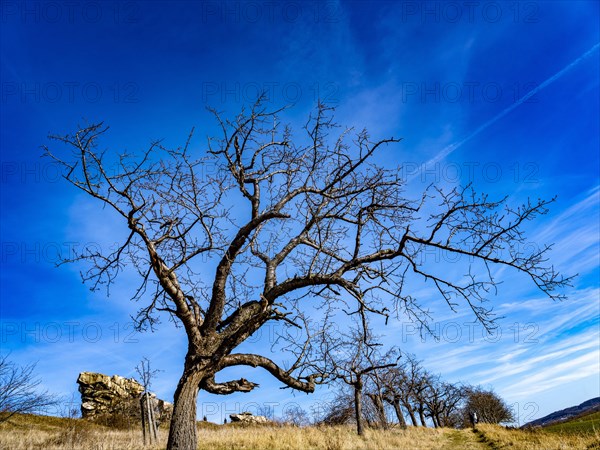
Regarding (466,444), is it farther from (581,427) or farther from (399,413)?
(399,413)

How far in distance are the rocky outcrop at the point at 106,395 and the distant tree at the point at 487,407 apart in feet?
176

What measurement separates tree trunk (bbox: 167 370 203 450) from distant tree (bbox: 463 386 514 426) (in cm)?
6924

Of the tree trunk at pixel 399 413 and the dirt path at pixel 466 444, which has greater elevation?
the tree trunk at pixel 399 413

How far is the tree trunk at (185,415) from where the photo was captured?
651cm

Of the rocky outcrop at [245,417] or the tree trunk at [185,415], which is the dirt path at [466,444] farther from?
the rocky outcrop at [245,417]

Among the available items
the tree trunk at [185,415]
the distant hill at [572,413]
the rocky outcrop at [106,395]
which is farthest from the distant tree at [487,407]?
the tree trunk at [185,415]

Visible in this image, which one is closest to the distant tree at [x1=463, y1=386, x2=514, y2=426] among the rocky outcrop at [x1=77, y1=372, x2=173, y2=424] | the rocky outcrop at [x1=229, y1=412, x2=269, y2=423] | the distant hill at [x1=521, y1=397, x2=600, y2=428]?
the distant hill at [x1=521, y1=397, x2=600, y2=428]

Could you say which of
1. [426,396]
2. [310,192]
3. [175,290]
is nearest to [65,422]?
[175,290]

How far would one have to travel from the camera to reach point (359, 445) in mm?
13359

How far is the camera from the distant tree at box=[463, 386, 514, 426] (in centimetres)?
6488

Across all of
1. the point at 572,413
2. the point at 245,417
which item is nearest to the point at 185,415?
the point at 245,417

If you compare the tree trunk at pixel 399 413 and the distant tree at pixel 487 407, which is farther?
the distant tree at pixel 487 407

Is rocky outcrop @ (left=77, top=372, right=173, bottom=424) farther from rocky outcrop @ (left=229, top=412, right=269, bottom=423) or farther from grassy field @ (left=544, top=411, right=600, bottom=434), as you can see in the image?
grassy field @ (left=544, top=411, right=600, bottom=434)

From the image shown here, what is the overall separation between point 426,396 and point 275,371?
53676 millimetres
